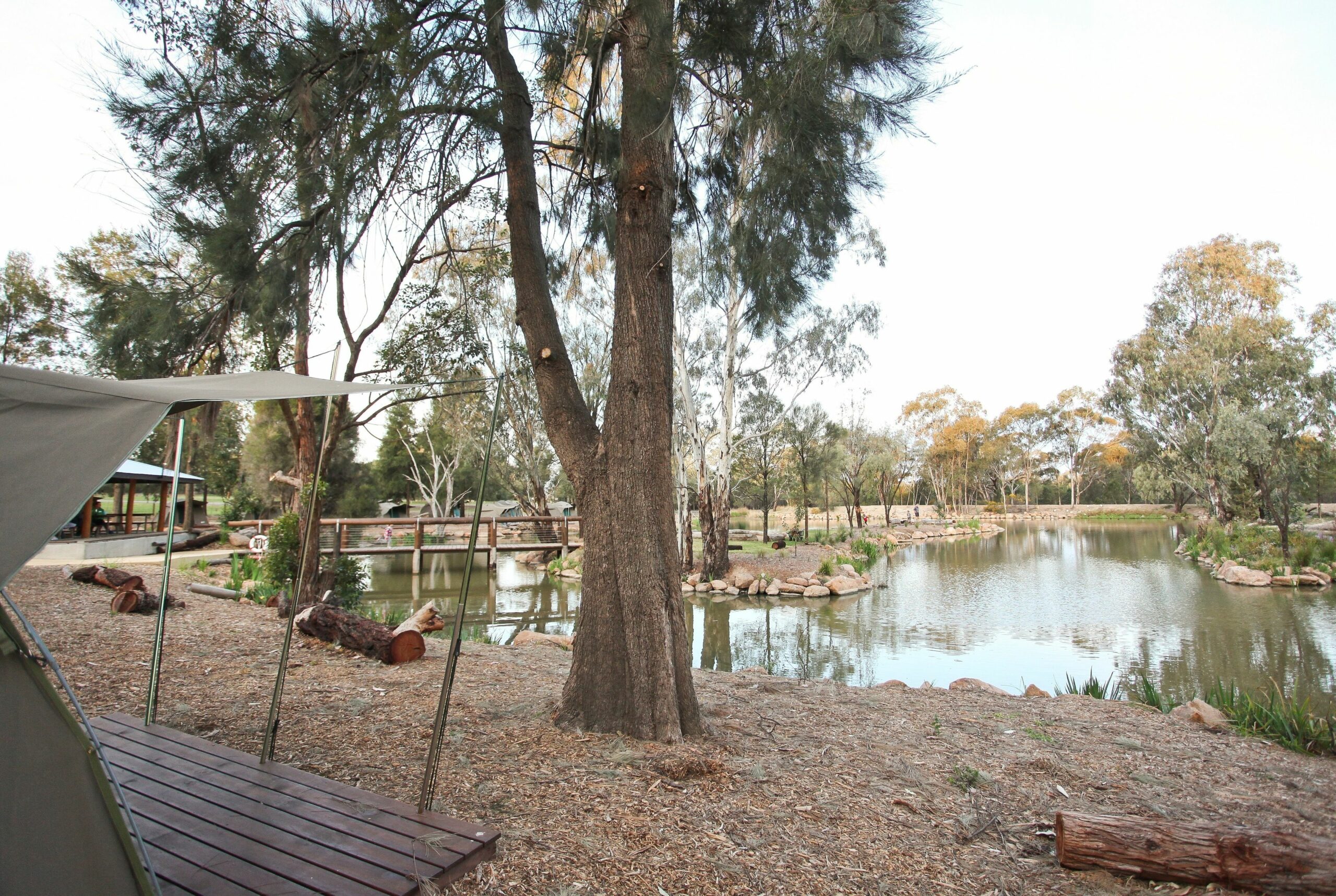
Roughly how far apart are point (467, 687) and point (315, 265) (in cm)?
275

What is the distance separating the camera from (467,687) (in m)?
4.09

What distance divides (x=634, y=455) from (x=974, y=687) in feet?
12.3

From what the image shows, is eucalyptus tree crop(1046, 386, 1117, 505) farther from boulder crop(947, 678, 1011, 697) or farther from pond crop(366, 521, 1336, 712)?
boulder crop(947, 678, 1011, 697)

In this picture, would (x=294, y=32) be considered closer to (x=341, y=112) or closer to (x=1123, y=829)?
(x=341, y=112)

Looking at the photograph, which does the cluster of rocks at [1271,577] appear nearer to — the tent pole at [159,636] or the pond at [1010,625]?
the pond at [1010,625]

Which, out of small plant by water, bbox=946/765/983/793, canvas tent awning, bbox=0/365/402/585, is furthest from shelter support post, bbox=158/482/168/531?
small plant by water, bbox=946/765/983/793

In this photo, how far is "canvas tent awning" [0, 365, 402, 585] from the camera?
1.49 metres

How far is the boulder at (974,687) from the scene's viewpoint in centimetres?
517

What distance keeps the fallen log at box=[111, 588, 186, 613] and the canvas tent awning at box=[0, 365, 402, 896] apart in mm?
5235

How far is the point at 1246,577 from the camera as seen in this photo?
12.1 m

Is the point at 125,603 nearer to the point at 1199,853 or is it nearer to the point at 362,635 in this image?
the point at 362,635

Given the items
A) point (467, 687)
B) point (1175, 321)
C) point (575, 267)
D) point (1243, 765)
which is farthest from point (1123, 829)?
point (1175, 321)

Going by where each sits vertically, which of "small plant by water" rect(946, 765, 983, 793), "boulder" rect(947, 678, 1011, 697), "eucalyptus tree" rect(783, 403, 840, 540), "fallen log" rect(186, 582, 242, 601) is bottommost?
"boulder" rect(947, 678, 1011, 697)

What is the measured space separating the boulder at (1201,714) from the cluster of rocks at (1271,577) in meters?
9.78
